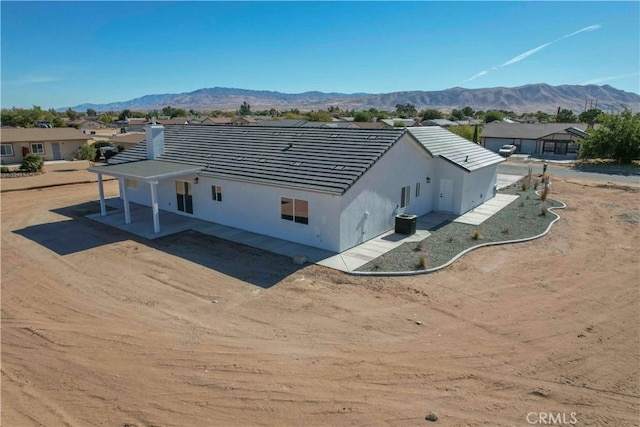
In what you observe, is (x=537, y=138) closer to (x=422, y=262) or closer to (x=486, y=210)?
(x=486, y=210)

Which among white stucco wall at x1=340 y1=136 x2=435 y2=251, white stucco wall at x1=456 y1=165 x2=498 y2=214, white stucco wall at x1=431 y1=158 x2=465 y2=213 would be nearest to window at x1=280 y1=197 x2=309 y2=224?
white stucco wall at x1=340 y1=136 x2=435 y2=251

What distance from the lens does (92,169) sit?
21047mm

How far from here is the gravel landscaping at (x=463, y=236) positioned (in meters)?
14.2

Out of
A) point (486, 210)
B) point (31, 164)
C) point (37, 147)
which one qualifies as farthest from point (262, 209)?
point (37, 147)

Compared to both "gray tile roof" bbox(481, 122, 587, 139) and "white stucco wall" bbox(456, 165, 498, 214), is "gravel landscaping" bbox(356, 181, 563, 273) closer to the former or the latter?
"white stucco wall" bbox(456, 165, 498, 214)

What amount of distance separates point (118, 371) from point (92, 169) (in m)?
15.8

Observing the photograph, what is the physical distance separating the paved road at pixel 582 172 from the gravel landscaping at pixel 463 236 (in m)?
15.0

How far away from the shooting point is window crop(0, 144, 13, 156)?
41.0 m

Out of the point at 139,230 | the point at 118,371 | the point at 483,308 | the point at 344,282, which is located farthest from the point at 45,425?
the point at 139,230

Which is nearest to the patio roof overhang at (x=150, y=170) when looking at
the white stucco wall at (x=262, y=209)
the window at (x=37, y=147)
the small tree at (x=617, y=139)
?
the white stucco wall at (x=262, y=209)

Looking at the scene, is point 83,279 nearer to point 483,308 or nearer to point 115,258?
point 115,258

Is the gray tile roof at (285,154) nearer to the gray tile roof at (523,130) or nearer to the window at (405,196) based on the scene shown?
the window at (405,196)

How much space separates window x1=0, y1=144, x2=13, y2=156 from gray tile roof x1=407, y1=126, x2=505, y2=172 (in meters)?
41.0

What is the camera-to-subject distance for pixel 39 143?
142ft
